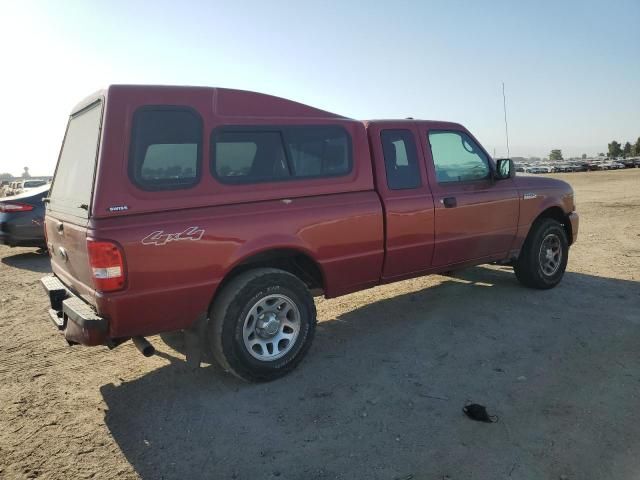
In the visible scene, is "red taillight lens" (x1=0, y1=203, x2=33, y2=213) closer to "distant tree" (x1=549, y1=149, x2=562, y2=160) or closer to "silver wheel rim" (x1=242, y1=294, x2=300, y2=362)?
"silver wheel rim" (x1=242, y1=294, x2=300, y2=362)

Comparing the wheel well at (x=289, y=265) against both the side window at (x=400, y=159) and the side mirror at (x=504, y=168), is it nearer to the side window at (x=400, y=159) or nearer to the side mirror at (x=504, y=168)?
the side window at (x=400, y=159)

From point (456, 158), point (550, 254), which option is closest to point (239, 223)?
point (456, 158)

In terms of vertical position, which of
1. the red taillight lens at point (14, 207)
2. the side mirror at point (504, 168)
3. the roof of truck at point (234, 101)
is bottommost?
the side mirror at point (504, 168)

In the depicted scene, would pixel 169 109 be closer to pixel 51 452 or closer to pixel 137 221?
pixel 137 221

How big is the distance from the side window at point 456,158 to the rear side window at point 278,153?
119 cm

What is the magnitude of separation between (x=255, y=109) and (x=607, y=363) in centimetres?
354

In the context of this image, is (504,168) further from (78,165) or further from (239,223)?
(78,165)

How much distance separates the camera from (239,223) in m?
3.52

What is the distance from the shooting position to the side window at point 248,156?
356 centimetres

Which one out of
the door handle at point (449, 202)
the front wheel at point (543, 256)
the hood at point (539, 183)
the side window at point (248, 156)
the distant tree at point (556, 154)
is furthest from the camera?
the distant tree at point (556, 154)

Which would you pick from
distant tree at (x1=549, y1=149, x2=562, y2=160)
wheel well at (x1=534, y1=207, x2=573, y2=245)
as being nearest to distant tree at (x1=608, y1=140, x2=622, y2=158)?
distant tree at (x1=549, y1=149, x2=562, y2=160)

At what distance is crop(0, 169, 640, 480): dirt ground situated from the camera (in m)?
2.76

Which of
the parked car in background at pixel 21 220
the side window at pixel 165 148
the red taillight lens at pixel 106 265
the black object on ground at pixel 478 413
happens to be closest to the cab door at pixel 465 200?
the black object on ground at pixel 478 413

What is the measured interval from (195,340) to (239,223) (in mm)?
960
